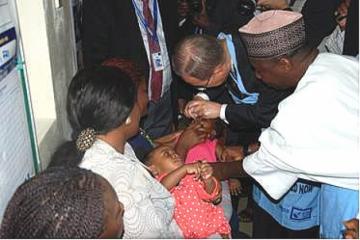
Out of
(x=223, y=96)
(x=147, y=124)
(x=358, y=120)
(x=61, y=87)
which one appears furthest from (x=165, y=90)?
(x=358, y=120)

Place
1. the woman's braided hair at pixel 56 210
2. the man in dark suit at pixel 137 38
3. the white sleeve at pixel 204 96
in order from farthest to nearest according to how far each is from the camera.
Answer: the man in dark suit at pixel 137 38 → the white sleeve at pixel 204 96 → the woman's braided hair at pixel 56 210

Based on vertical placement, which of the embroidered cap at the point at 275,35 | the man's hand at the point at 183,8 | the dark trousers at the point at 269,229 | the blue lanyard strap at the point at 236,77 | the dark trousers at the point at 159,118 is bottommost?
the dark trousers at the point at 269,229

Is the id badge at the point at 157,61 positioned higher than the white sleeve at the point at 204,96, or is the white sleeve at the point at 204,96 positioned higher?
the id badge at the point at 157,61

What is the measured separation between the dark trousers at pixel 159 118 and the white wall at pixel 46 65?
0.62 metres

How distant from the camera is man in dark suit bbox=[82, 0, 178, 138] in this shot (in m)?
2.57

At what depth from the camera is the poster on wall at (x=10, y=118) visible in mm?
1353

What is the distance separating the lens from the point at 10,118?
142 cm

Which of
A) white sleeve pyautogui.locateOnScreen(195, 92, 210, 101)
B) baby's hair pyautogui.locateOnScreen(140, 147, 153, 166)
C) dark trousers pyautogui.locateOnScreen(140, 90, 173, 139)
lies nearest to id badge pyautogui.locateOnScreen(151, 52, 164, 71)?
dark trousers pyautogui.locateOnScreen(140, 90, 173, 139)

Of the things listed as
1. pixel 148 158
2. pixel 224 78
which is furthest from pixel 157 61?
pixel 148 158

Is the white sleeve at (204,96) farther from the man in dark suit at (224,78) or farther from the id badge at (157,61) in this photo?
the id badge at (157,61)

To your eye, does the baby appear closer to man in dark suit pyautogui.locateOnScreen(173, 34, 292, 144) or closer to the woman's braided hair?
man in dark suit pyautogui.locateOnScreen(173, 34, 292, 144)

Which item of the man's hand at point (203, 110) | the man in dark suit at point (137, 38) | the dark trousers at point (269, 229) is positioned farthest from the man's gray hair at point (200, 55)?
the dark trousers at point (269, 229)

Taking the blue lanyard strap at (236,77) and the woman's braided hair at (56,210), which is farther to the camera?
the blue lanyard strap at (236,77)

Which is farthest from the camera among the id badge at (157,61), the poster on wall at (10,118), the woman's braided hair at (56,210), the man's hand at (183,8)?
the man's hand at (183,8)
